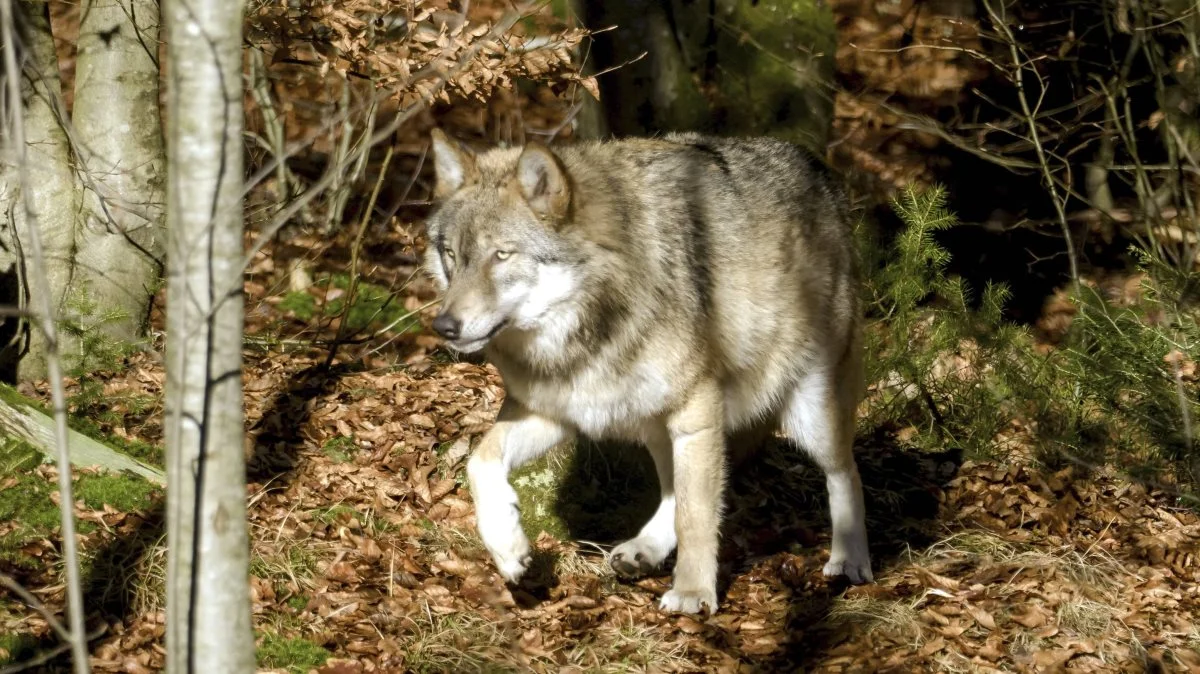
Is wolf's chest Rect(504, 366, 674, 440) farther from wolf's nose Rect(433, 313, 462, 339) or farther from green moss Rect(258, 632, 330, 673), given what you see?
green moss Rect(258, 632, 330, 673)

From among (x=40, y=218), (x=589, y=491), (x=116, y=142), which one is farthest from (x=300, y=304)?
(x=589, y=491)

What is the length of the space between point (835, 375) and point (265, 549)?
298 cm

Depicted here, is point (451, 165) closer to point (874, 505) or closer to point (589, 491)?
point (589, 491)

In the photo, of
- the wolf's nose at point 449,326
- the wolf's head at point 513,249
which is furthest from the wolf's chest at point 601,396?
the wolf's nose at point 449,326

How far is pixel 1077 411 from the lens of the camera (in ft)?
23.4

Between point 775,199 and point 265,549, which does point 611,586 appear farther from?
point 775,199

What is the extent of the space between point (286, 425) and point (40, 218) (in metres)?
1.74

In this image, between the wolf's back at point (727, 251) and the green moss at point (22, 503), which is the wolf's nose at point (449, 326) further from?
the green moss at point (22, 503)

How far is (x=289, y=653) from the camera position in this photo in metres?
4.60

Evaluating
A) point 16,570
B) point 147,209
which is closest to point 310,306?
point 147,209

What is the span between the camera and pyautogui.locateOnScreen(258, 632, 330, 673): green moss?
4.53 m

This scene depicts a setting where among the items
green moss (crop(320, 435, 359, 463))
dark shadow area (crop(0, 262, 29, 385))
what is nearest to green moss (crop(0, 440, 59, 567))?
dark shadow area (crop(0, 262, 29, 385))

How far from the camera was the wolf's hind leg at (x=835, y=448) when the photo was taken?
6.02 meters

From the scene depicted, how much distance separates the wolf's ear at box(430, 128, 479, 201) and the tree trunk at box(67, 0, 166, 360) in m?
2.07
